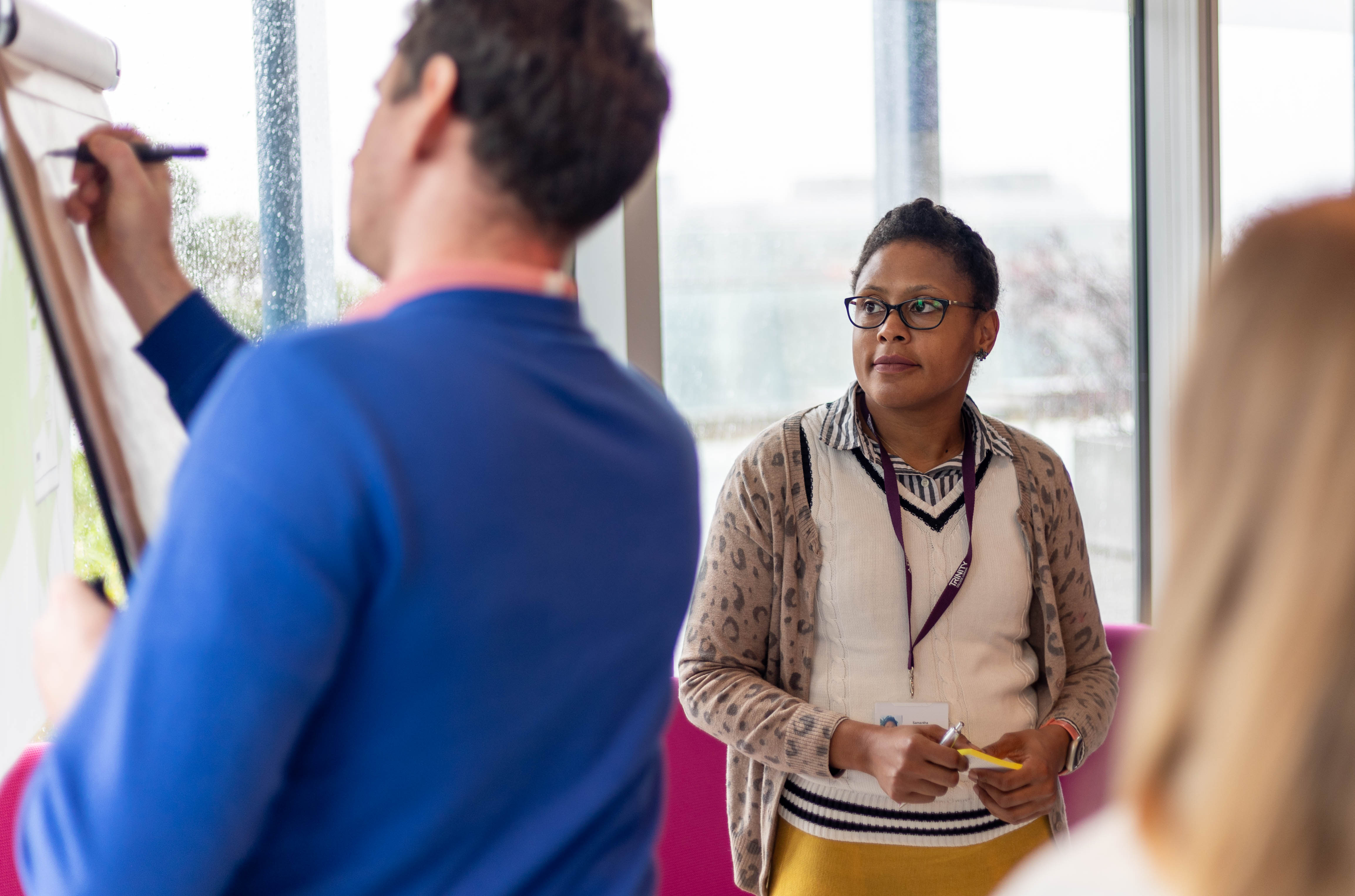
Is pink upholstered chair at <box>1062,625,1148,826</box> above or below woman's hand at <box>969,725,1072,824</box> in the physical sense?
below

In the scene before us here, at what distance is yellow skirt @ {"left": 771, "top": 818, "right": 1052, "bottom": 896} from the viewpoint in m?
1.88

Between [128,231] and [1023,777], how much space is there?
158cm

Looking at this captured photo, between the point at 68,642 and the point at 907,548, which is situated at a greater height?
the point at 68,642

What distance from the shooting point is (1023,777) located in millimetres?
1856

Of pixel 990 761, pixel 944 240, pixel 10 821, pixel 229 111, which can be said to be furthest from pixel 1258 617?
pixel 229 111

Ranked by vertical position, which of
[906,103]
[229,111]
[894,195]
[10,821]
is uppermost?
[906,103]

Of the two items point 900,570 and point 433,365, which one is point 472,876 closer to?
point 433,365

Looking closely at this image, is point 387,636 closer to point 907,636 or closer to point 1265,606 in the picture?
point 1265,606

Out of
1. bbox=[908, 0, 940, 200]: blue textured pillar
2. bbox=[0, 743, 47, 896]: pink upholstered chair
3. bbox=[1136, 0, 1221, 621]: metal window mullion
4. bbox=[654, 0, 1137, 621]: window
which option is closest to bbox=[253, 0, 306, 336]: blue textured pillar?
bbox=[654, 0, 1137, 621]: window

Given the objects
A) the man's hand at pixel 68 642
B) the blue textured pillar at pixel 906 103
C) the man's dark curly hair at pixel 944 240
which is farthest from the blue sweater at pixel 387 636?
the blue textured pillar at pixel 906 103

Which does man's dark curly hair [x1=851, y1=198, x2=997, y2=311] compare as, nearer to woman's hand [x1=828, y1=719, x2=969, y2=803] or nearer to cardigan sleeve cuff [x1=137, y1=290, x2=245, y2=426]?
woman's hand [x1=828, y1=719, x2=969, y2=803]

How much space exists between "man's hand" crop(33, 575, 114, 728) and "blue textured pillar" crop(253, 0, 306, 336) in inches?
73.0

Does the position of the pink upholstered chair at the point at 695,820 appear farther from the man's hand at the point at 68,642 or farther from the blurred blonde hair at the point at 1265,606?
the blurred blonde hair at the point at 1265,606

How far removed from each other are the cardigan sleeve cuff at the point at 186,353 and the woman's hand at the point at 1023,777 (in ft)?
4.53
